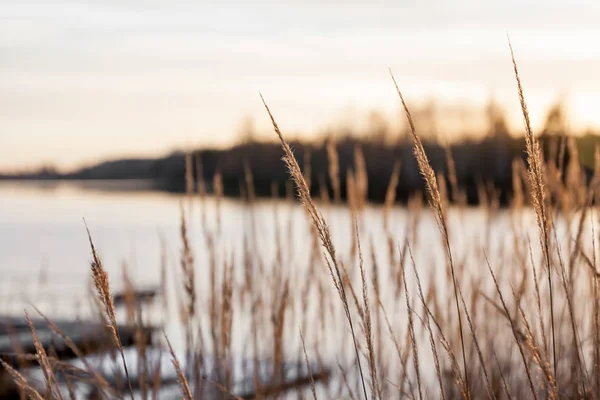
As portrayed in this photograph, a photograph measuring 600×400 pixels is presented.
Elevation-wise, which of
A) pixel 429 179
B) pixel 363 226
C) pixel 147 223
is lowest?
pixel 147 223

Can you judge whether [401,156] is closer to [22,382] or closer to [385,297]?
[385,297]

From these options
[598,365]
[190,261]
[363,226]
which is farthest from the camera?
[363,226]

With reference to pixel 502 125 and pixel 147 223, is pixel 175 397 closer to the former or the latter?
pixel 502 125

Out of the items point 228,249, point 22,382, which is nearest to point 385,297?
point 22,382

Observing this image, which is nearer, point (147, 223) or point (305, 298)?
point (305, 298)

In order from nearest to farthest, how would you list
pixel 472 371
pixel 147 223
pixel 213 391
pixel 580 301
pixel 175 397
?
pixel 213 391 → pixel 472 371 → pixel 580 301 → pixel 175 397 → pixel 147 223

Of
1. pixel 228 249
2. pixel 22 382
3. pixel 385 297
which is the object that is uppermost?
pixel 22 382

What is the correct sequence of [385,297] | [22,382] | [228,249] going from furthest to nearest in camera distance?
[228,249] < [385,297] < [22,382]

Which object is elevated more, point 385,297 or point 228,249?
point 385,297

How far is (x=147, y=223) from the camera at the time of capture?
22.1 metres

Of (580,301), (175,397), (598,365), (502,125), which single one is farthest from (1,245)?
(598,365)

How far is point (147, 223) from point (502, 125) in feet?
53.0

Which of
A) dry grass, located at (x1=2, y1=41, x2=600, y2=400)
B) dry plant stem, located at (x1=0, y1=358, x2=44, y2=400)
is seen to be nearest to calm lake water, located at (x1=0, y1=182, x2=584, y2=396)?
dry grass, located at (x1=2, y1=41, x2=600, y2=400)

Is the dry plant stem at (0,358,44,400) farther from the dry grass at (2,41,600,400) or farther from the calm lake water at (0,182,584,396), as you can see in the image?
the calm lake water at (0,182,584,396)
